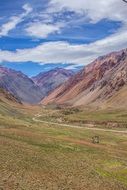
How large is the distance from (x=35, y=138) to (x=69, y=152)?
11637 millimetres

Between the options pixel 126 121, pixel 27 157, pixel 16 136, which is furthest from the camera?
pixel 126 121

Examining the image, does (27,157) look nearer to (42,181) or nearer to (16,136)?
(42,181)

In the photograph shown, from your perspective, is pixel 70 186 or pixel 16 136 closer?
pixel 70 186

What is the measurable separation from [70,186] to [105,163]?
53.5 ft

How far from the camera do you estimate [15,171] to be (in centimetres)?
3944

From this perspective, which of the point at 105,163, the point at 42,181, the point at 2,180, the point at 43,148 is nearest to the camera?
the point at 2,180

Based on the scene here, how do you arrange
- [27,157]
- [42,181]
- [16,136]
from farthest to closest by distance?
1. [16,136]
2. [27,157]
3. [42,181]

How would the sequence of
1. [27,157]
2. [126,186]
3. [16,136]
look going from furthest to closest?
[16,136]
[27,157]
[126,186]

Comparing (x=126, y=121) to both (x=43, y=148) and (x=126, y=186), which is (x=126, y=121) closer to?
(x=43, y=148)

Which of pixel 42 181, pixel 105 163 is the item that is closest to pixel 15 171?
pixel 42 181

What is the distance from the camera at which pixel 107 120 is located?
7589 inches

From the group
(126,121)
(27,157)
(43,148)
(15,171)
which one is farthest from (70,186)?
(126,121)

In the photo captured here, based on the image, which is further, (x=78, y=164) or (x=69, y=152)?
(x=69, y=152)

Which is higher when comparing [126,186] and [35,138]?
[35,138]
